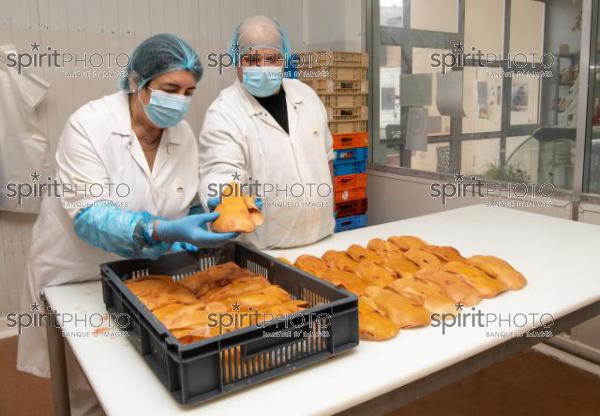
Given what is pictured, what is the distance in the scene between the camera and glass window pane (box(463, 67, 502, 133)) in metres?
3.21

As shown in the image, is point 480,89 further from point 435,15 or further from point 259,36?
point 259,36

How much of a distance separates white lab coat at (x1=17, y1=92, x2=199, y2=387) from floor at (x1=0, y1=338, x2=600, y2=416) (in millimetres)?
942

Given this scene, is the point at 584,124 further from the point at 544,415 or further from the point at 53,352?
the point at 53,352

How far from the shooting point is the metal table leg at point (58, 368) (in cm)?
164

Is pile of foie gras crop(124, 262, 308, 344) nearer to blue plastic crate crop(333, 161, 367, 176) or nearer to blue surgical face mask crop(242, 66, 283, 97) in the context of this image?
blue surgical face mask crop(242, 66, 283, 97)

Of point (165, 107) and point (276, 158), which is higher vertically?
point (165, 107)

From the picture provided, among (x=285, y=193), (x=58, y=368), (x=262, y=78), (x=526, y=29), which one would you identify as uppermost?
(x=526, y=29)

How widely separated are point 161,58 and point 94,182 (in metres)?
0.41

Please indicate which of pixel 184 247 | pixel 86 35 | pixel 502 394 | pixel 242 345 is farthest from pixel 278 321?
pixel 86 35

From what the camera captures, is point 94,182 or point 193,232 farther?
point 94,182

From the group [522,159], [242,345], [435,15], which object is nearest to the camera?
[242,345]

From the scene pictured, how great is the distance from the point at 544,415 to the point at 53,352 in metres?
2.12

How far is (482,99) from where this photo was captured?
3.29 metres

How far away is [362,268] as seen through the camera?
163 centimetres
